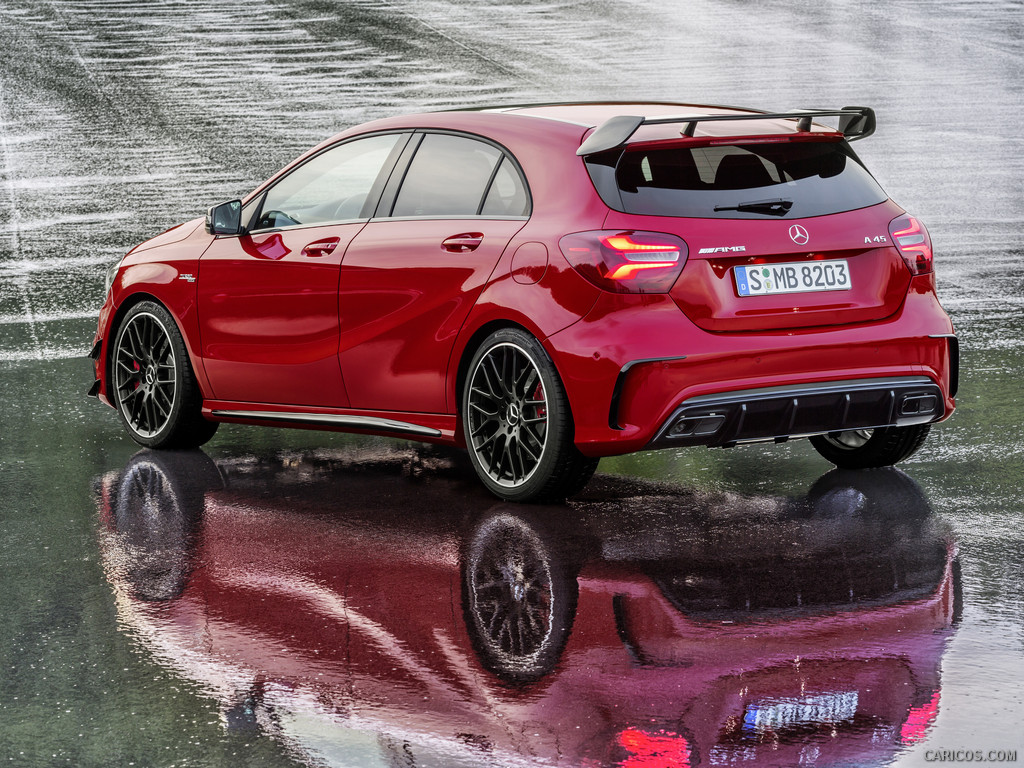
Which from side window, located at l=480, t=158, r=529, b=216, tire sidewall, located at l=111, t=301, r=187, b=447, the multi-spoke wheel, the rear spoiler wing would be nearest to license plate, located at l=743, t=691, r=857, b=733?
the multi-spoke wheel

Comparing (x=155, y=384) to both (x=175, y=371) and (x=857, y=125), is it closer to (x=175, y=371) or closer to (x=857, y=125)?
(x=175, y=371)

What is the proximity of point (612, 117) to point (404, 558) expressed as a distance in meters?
2.09

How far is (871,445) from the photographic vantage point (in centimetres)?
773

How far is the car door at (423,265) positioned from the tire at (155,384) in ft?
4.28

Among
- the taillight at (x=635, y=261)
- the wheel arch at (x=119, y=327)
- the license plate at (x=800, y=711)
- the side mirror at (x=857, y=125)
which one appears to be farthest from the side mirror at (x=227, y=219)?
the license plate at (x=800, y=711)

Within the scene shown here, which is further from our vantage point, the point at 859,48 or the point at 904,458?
the point at 859,48

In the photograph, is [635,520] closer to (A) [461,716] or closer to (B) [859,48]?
(A) [461,716]

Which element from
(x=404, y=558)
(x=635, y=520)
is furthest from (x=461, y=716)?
(x=635, y=520)

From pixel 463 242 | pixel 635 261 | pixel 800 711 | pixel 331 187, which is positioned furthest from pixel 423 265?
pixel 800 711

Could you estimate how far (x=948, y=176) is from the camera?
19.8 m

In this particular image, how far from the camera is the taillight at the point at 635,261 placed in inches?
257

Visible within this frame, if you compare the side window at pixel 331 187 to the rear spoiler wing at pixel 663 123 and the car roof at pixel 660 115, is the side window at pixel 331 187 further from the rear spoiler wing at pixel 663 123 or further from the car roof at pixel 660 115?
the rear spoiler wing at pixel 663 123

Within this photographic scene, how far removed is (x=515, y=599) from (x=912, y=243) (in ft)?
8.22

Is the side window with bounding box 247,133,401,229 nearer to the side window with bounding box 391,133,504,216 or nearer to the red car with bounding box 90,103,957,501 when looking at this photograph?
the red car with bounding box 90,103,957,501
